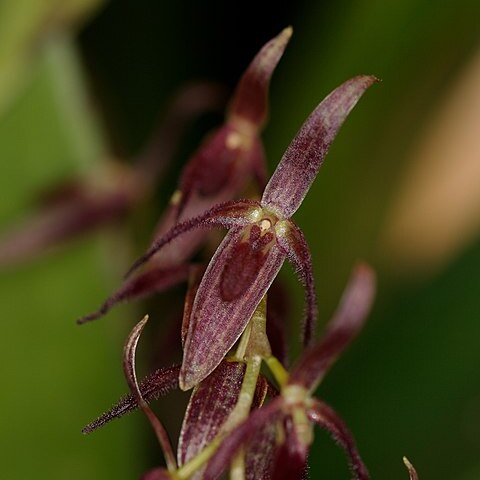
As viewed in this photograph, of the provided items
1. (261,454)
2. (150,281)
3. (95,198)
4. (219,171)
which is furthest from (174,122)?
(261,454)

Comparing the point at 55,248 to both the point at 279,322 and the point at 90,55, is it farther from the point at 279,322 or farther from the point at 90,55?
the point at 279,322

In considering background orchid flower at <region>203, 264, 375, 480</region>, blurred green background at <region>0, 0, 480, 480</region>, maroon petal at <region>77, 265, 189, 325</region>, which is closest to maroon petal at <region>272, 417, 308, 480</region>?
background orchid flower at <region>203, 264, 375, 480</region>

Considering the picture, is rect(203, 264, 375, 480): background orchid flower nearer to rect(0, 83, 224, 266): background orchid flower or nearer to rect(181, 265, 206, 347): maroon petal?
rect(181, 265, 206, 347): maroon petal

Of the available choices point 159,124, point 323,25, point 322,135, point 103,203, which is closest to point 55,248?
point 103,203

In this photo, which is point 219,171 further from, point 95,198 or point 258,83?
point 95,198

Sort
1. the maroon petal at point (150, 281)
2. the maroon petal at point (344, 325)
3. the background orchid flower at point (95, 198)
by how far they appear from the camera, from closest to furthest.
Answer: the maroon petal at point (344, 325)
the maroon petal at point (150, 281)
the background orchid flower at point (95, 198)

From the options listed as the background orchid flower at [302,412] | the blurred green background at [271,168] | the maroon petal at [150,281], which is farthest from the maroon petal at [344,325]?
the blurred green background at [271,168]

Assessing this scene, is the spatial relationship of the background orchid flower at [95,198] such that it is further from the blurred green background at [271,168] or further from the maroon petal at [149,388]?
the maroon petal at [149,388]
